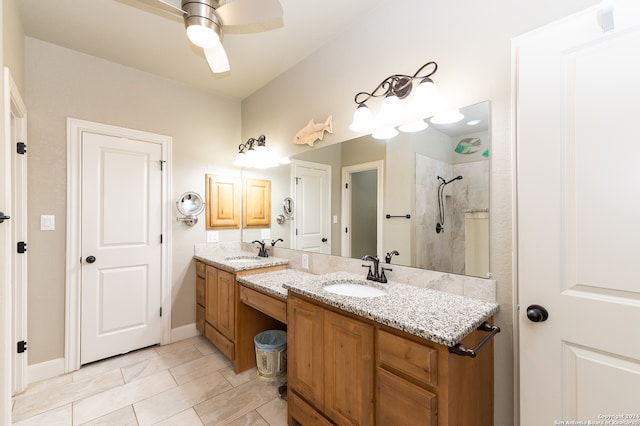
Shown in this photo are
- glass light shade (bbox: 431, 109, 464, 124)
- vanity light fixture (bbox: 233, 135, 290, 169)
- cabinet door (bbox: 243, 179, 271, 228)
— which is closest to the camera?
glass light shade (bbox: 431, 109, 464, 124)

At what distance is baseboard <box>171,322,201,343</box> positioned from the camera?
2850 mm

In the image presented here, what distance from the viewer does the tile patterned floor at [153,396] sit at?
1.74 meters

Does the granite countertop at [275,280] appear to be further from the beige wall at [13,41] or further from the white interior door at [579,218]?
the beige wall at [13,41]

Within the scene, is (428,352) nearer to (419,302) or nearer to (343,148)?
(419,302)

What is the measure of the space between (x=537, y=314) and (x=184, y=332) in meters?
3.14

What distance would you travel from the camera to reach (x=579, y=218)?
1.04 meters

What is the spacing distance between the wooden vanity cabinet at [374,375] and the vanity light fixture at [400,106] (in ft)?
3.91

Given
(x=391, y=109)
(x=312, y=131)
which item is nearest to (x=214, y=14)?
(x=312, y=131)

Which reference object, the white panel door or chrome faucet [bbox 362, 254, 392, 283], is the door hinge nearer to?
the white panel door

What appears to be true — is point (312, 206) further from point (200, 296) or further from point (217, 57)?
point (200, 296)

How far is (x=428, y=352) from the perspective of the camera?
3.25 ft

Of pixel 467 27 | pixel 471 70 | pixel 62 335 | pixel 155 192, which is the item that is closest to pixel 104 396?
pixel 62 335

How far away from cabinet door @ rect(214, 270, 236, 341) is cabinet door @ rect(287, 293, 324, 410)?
0.82 metres

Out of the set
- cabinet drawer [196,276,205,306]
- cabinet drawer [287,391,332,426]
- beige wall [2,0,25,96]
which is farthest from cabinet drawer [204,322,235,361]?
beige wall [2,0,25,96]
